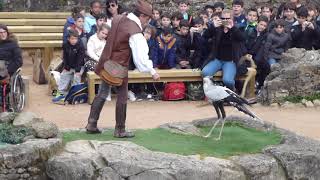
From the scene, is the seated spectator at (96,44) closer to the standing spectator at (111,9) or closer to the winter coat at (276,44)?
the standing spectator at (111,9)

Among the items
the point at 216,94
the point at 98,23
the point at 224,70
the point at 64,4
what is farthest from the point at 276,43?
the point at 64,4

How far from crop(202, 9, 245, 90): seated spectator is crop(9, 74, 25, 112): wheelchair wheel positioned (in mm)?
2884

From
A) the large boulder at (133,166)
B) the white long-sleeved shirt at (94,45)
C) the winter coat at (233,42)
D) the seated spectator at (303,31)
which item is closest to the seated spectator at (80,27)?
the white long-sleeved shirt at (94,45)

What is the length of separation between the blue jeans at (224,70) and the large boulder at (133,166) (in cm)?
423

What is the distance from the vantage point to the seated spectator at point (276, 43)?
11398 mm

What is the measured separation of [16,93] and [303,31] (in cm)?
487

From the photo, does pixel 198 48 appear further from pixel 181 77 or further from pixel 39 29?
pixel 39 29

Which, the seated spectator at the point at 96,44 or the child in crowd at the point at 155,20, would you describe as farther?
the child in crowd at the point at 155,20

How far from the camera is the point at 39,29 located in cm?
1347

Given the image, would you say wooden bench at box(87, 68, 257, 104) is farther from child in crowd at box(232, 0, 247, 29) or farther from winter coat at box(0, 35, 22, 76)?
winter coat at box(0, 35, 22, 76)

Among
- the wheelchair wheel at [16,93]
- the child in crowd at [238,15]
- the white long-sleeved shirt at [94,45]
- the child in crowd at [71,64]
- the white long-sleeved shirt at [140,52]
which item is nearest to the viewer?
the white long-sleeved shirt at [140,52]

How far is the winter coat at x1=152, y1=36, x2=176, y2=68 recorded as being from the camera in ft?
37.0

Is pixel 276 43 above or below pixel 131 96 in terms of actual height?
above

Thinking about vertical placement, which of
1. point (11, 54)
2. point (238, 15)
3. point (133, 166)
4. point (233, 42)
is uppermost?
point (238, 15)
